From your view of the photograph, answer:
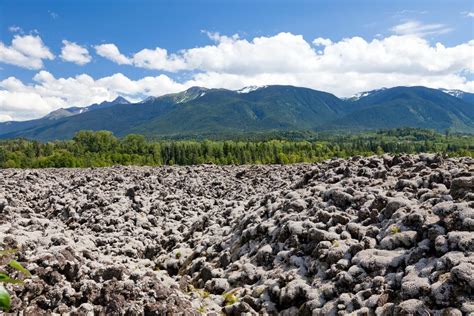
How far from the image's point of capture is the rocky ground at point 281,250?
1270cm

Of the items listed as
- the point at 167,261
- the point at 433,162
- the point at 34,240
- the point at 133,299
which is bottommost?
the point at 167,261

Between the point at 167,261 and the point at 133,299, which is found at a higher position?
the point at 133,299

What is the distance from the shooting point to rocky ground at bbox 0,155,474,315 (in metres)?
12.7

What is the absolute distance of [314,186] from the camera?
23.3 meters

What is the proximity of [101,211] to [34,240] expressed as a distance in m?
9.30

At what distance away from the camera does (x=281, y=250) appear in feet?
58.0

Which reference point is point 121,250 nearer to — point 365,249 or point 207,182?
point 365,249

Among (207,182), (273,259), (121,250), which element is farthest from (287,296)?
(207,182)

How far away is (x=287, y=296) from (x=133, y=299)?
5.40 m

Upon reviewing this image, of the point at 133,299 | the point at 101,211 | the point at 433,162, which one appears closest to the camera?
the point at 133,299

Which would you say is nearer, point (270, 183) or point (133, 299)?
point (133, 299)

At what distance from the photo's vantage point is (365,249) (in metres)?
15.0

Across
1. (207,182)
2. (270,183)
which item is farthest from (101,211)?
(270,183)

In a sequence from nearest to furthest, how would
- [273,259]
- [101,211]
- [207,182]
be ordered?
[273,259] → [101,211] → [207,182]
